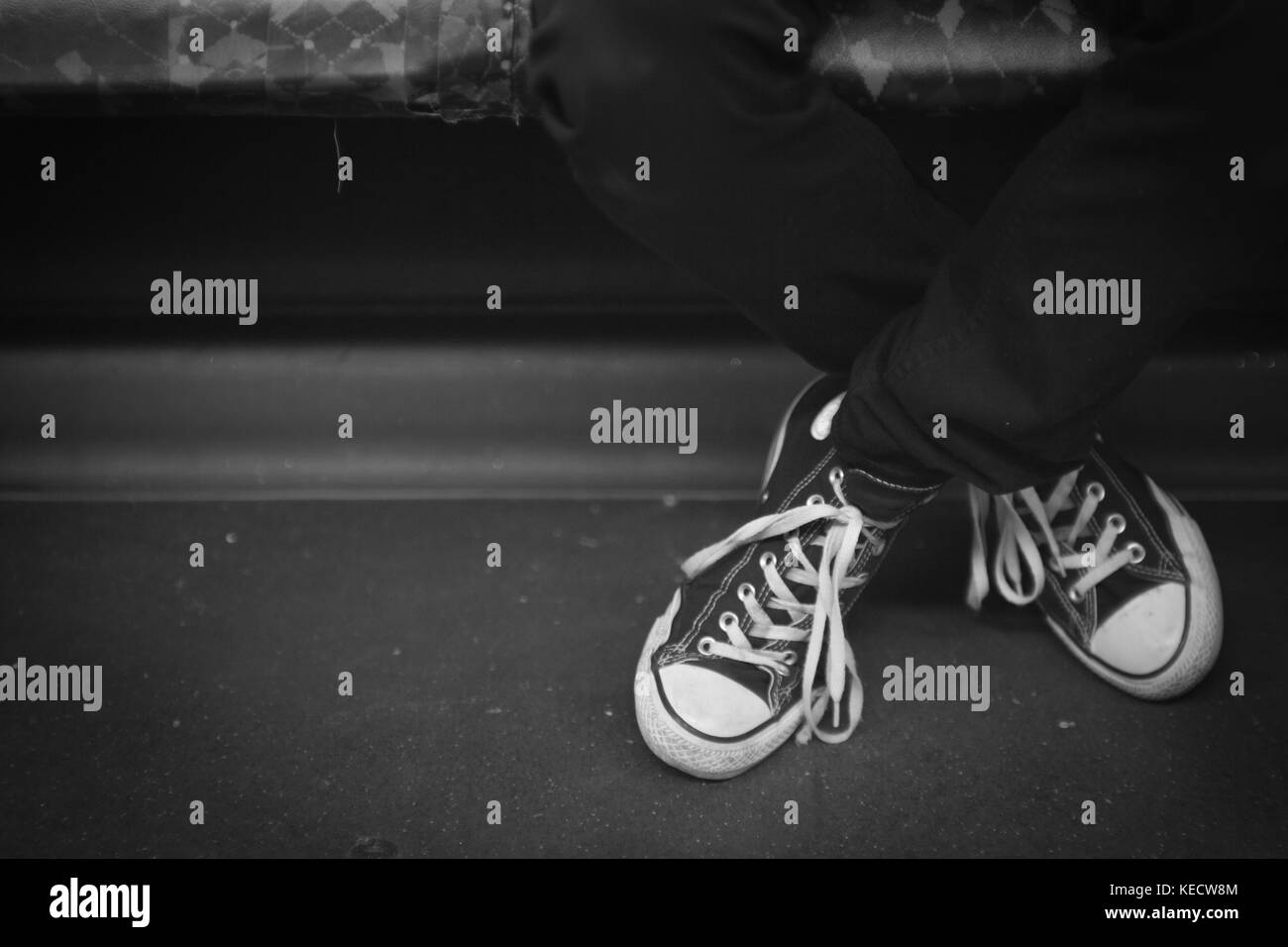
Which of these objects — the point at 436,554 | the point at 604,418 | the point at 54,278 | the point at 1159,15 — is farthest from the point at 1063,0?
the point at 54,278

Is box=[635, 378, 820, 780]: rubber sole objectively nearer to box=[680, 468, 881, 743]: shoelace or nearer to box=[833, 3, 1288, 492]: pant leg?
box=[680, 468, 881, 743]: shoelace

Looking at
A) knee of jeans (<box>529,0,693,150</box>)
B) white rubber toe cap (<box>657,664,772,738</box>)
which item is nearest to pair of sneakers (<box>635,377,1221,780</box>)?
white rubber toe cap (<box>657,664,772,738</box>)

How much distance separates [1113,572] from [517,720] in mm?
412

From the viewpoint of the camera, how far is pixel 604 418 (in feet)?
3.14

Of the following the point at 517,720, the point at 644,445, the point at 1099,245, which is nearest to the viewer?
the point at 1099,245

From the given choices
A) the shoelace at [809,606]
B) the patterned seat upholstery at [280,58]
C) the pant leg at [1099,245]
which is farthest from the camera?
the patterned seat upholstery at [280,58]

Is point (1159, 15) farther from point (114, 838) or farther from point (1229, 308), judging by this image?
point (114, 838)

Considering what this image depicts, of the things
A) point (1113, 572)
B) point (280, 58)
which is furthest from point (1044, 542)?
point (280, 58)

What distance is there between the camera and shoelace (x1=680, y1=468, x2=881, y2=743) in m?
0.61

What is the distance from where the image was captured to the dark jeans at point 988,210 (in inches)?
20.0

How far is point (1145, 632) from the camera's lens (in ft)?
2.08

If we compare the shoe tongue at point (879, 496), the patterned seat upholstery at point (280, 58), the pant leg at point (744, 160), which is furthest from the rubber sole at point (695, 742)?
the patterned seat upholstery at point (280, 58)

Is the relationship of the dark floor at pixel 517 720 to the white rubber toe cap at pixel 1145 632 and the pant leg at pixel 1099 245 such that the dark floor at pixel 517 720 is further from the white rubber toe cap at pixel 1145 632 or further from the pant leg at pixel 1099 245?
the pant leg at pixel 1099 245

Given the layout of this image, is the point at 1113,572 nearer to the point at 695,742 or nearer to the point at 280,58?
the point at 695,742
